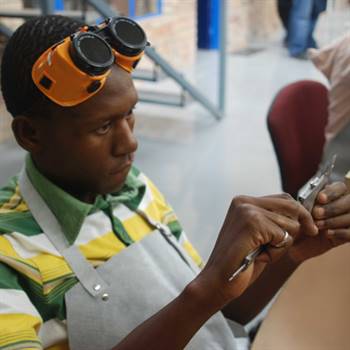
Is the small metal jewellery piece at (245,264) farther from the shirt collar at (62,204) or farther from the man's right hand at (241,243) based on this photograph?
the shirt collar at (62,204)

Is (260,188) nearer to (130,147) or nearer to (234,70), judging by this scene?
(130,147)

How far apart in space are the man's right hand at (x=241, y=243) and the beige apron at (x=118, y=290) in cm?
18

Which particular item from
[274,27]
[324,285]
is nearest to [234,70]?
[274,27]

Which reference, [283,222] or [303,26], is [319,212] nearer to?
[283,222]

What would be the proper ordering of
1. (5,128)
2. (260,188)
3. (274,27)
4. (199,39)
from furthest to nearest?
(274,27) → (199,39) → (5,128) → (260,188)

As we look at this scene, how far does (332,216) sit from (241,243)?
196mm

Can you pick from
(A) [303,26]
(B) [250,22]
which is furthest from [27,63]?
(B) [250,22]

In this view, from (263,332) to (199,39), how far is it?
238 inches

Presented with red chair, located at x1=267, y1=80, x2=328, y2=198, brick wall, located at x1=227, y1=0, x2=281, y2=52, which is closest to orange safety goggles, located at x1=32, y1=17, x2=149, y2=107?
red chair, located at x1=267, y1=80, x2=328, y2=198

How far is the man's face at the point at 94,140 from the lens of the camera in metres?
0.82

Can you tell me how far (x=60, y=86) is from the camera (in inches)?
31.1

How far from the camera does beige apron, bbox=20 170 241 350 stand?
0.82 meters

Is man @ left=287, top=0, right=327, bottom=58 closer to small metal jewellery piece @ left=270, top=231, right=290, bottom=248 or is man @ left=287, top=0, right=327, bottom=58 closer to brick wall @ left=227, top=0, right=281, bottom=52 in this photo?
brick wall @ left=227, top=0, right=281, bottom=52

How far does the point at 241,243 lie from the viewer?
2.21 feet
